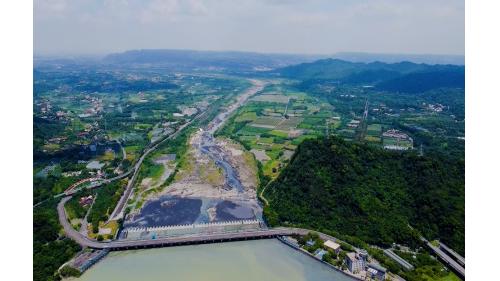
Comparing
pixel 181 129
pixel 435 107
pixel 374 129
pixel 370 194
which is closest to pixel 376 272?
pixel 370 194

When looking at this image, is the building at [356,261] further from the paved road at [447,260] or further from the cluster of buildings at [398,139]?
the cluster of buildings at [398,139]

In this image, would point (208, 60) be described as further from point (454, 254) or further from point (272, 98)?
point (454, 254)

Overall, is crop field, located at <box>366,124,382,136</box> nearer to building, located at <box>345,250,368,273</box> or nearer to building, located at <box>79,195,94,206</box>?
building, located at <box>345,250,368,273</box>

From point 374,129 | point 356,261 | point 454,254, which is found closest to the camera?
point 356,261

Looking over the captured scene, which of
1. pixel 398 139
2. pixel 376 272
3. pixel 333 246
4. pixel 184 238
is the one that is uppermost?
pixel 398 139

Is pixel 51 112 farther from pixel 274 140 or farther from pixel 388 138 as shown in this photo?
pixel 388 138

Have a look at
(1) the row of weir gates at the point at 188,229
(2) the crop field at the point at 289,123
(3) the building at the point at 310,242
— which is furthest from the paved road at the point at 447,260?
(2) the crop field at the point at 289,123

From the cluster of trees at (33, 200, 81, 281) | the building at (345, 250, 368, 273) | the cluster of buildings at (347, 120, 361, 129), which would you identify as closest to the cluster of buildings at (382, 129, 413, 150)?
the cluster of buildings at (347, 120, 361, 129)

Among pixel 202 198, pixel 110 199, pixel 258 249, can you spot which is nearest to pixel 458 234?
pixel 258 249
